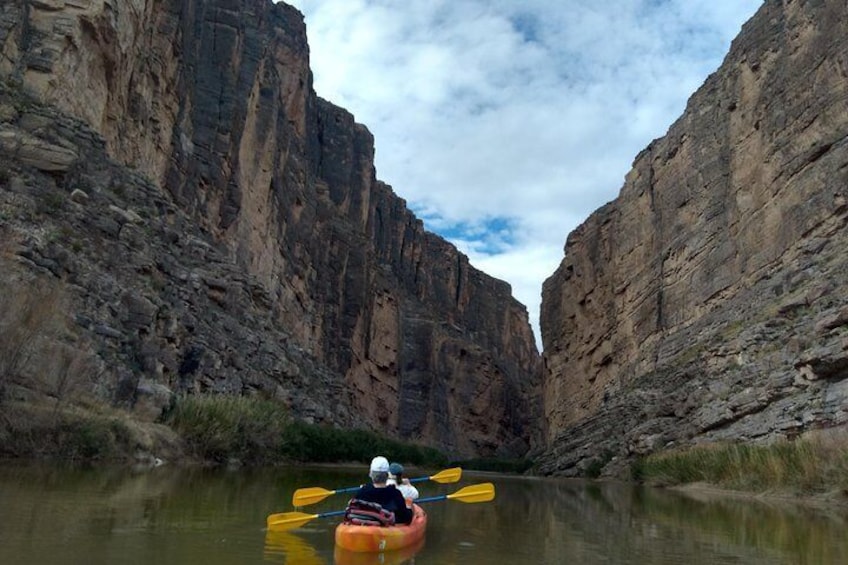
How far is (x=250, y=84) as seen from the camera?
5109 cm

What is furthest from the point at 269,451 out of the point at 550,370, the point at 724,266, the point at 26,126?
the point at 550,370

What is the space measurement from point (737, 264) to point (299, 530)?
30.7 m

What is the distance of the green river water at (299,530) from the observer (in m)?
7.02

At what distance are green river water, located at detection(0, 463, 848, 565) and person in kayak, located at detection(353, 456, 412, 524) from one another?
475 millimetres

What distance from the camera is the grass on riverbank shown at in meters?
15.5

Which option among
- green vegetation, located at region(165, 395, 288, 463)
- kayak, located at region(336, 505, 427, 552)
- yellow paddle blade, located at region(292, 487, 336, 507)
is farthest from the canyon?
kayak, located at region(336, 505, 427, 552)

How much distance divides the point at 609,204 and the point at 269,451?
133 feet

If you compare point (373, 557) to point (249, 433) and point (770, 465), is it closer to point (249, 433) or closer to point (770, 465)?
point (770, 465)

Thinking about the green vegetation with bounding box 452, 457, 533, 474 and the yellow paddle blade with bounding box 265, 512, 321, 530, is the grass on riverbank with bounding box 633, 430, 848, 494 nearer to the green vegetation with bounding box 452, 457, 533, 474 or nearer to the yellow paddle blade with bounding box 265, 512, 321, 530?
the yellow paddle blade with bounding box 265, 512, 321, 530

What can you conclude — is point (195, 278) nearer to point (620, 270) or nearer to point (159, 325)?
point (159, 325)

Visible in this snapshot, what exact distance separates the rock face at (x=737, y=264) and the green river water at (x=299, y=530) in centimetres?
857

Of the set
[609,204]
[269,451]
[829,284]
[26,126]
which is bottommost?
[269,451]

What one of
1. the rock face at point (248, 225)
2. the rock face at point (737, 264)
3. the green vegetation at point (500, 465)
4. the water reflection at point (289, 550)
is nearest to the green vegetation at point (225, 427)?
the rock face at point (248, 225)

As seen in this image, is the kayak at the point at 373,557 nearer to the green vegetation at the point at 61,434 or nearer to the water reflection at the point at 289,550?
the water reflection at the point at 289,550
